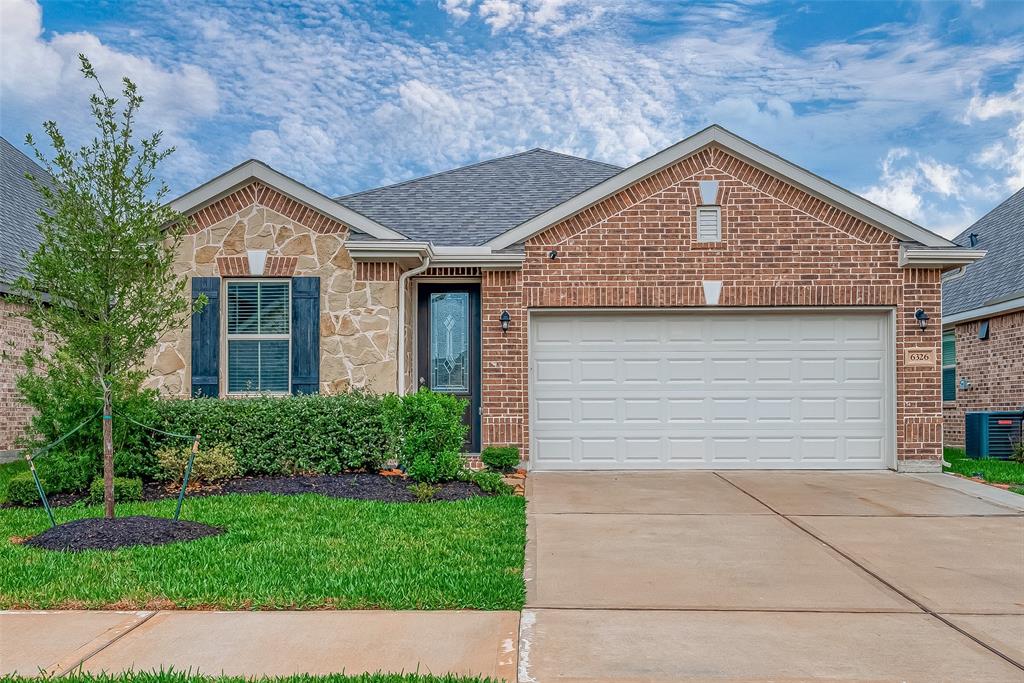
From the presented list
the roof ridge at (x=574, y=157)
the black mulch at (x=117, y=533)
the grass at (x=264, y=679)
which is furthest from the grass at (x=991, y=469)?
the black mulch at (x=117, y=533)

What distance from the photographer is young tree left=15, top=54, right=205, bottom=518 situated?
6.70 meters

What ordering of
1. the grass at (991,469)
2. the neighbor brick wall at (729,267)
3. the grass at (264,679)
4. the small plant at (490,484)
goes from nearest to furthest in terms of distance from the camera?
the grass at (264,679), the small plant at (490,484), the grass at (991,469), the neighbor brick wall at (729,267)

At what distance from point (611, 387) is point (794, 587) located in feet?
20.8

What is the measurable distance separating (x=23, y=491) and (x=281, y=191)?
4.98 metres

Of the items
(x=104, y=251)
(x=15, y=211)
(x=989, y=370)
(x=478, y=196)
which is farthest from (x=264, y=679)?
(x=15, y=211)

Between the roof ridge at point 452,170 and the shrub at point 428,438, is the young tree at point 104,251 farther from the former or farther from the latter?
the roof ridge at point 452,170

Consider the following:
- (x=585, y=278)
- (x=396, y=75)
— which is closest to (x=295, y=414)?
(x=585, y=278)

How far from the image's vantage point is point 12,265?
1366 cm

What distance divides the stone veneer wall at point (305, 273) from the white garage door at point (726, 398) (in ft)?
7.82

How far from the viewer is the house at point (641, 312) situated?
10867 mm

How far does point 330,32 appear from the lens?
14.2 m

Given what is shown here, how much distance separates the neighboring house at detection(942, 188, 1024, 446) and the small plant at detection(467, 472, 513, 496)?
884 cm

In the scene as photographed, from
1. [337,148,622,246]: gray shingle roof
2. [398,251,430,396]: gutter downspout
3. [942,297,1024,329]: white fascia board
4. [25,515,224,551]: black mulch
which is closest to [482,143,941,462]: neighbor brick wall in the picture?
[398,251,430,396]: gutter downspout

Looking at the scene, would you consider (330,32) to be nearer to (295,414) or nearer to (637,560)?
(295,414)
